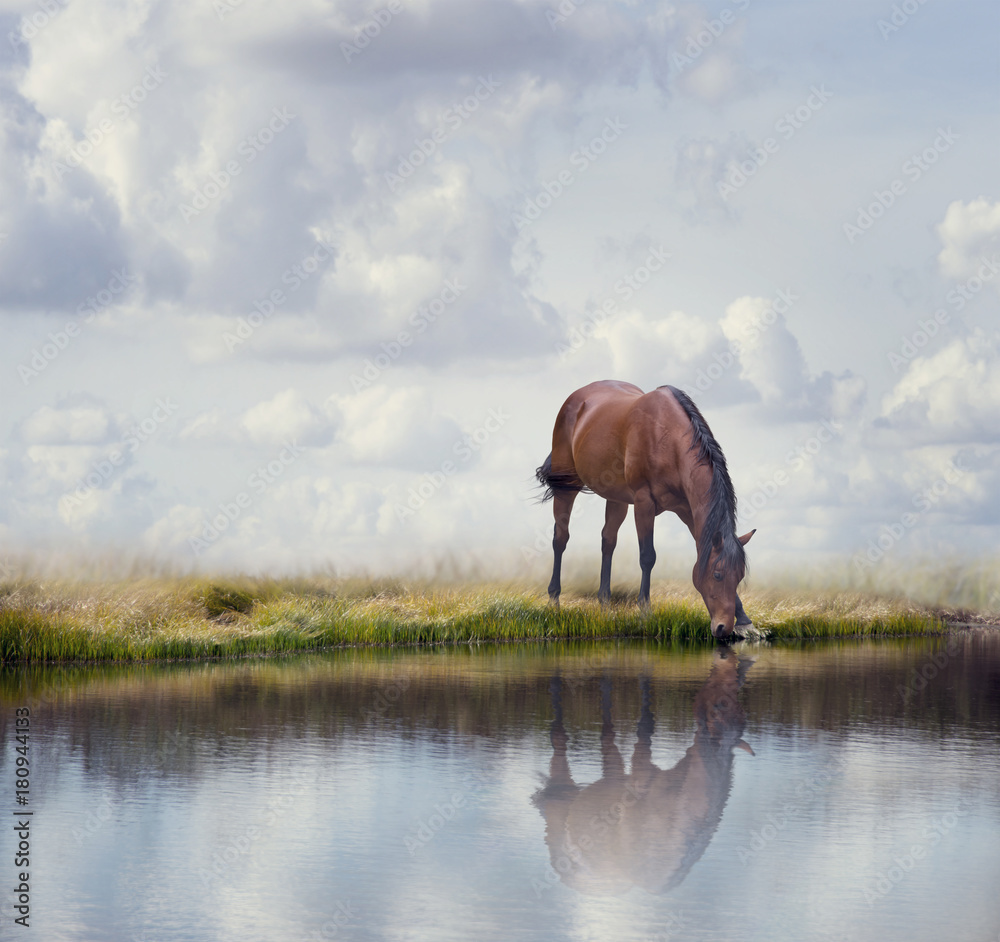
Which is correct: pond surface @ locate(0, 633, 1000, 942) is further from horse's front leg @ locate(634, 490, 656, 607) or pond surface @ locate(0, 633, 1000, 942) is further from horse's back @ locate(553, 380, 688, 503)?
horse's back @ locate(553, 380, 688, 503)

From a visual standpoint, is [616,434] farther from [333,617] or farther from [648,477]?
[333,617]

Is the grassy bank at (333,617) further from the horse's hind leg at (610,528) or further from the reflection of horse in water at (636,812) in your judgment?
the reflection of horse in water at (636,812)

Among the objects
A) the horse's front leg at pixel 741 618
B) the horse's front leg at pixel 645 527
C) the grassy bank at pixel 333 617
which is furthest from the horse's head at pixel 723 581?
the grassy bank at pixel 333 617

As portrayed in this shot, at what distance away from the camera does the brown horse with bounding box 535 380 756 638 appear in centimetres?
1320

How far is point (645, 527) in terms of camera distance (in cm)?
1581

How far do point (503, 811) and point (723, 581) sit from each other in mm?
7337

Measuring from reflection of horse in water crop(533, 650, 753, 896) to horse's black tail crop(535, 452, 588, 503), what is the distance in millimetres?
10597

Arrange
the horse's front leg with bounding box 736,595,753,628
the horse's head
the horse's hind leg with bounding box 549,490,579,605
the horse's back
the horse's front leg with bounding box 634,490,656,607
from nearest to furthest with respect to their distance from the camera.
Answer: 1. the horse's head
2. the horse's front leg with bounding box 736,595,753,628
3. the horse's back
4. the horse's front leg with bounding box 634,490,656,607
5. the horse's hind leg with bounding box 549,490,579,605

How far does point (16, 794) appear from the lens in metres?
6.64

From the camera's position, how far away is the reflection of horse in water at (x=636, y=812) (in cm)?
511

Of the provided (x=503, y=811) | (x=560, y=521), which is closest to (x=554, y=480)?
(x=560, y=521)

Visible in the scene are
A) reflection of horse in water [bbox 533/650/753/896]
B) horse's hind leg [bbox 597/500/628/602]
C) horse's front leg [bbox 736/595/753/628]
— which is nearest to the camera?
reflection of horse in water [bbox 533/650/753/896]

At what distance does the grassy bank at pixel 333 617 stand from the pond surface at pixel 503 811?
2.17 m

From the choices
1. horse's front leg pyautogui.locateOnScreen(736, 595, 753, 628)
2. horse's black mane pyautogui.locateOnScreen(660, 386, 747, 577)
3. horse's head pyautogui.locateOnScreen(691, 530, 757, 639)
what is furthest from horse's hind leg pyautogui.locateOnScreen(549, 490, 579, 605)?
horse's head pyautogui.locateOnScreen(691, 530, 757, 639)
